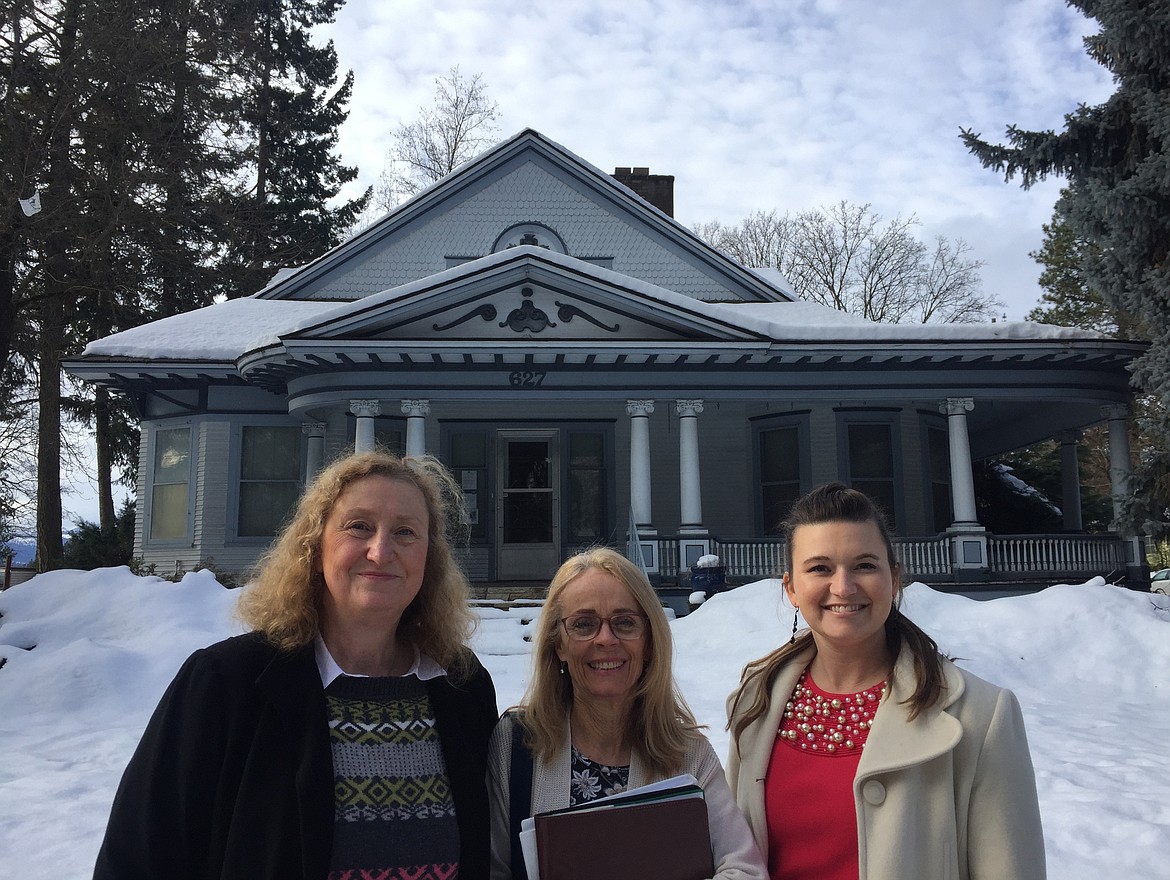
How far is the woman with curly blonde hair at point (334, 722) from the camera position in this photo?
1.87 metres

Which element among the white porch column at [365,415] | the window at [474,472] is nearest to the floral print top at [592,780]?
the white porch column at [365,415]

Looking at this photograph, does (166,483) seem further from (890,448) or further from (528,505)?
(890,448)

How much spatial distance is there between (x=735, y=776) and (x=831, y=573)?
60cm

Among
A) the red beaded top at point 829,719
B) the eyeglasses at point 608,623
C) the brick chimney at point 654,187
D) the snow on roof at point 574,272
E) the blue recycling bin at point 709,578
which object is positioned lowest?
the blue recycling bin at point 709,578

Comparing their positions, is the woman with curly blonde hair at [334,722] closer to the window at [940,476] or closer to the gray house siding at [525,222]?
the window at [940,476]

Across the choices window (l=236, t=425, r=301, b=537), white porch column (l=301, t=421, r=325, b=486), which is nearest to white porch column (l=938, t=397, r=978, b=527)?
white porch column (l=301, t=421, r=325, b=486)

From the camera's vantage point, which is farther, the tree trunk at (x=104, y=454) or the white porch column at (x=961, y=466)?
the tree trunk at (x=104, y=454)

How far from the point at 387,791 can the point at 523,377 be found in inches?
394

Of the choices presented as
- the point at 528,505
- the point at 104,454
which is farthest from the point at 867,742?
the point at 104,454

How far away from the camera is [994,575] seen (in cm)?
1198

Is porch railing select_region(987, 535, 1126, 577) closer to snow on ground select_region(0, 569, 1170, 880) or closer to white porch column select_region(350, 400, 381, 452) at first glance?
snow on ground select_region(0, 569, 1170, 880)

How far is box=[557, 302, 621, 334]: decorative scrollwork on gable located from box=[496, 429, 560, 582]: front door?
2295 mm

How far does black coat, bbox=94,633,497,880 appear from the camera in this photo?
185 centimetres

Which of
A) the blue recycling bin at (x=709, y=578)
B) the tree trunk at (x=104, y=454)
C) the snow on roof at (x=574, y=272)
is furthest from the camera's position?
the tree trunk at (x=104, y=454)
